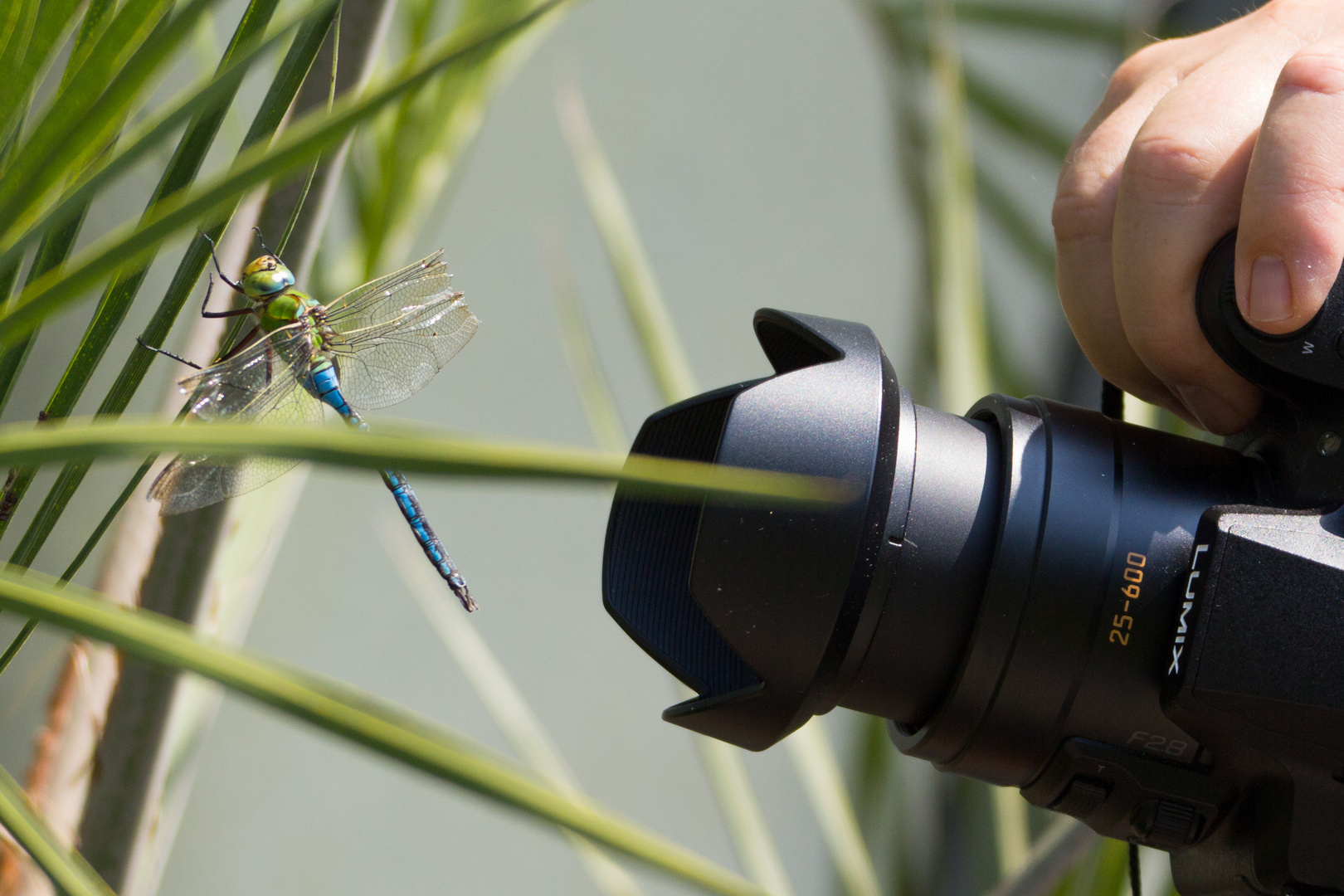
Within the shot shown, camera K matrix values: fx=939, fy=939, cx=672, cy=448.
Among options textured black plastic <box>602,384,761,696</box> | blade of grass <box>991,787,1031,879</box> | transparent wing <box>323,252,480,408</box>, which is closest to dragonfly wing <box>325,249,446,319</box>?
transparent wing <box>323,252,480,408</box>

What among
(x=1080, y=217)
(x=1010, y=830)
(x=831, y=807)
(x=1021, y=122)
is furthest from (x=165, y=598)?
(x=1021, y=122)

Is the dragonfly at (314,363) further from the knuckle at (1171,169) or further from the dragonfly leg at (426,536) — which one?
the knuckle at (1171,169)

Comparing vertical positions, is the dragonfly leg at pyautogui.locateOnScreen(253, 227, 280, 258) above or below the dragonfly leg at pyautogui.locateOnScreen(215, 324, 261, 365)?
above

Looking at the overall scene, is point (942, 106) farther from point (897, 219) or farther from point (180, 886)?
point (180, 886)

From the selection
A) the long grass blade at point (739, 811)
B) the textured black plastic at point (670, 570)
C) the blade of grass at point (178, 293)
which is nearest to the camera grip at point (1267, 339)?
the textured black plastic at point (670, 570)

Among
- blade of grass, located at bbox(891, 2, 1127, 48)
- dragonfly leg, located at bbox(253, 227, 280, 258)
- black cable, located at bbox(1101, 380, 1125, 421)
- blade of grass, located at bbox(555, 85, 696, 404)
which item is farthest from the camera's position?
blade of grass, located at bbox(891, 2, 1127, 48)

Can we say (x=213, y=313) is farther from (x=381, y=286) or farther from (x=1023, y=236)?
(x=1023, y=236)

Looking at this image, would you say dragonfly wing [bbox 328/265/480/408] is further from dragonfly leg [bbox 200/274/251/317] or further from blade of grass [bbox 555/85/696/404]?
blade of grass [bbox 555/85/696/404]

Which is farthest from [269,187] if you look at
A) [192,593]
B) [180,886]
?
[180,886]

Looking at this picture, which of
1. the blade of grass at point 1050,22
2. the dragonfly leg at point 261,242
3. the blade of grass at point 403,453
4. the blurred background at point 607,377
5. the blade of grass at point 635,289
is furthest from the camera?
the blurred background at point 607,377
